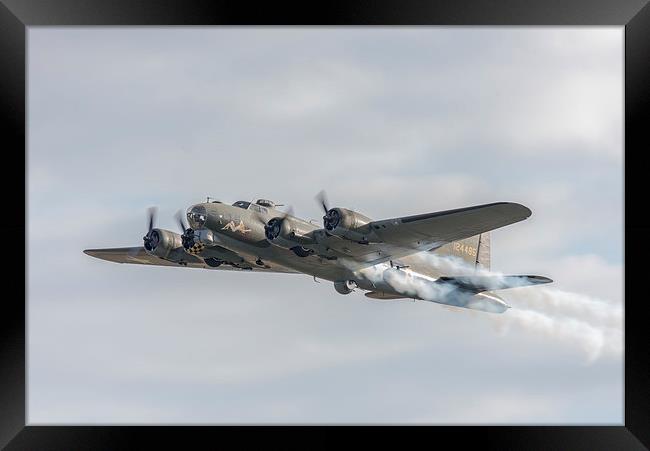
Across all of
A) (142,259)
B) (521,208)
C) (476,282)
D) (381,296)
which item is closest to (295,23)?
(521,208)

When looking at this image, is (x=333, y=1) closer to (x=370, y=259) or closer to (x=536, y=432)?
(x=536, y=432)

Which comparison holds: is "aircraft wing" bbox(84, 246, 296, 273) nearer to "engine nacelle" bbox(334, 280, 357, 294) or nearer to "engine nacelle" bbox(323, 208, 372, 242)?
"engine nacelle" bbox(334, 280, 357, 294)

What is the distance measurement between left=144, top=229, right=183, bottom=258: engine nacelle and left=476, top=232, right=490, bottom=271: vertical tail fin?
14582 millimetres

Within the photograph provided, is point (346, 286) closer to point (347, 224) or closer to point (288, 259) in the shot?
point (288, 259)

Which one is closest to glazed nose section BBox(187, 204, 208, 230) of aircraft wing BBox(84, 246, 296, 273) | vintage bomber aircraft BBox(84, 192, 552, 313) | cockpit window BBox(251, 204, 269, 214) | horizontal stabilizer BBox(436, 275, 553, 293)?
vintage bomber aircraft BBox(84, 192, 552, 313)

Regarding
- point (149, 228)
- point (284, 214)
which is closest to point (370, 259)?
point (284, 214)

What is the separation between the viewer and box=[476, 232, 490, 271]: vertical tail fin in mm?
43812

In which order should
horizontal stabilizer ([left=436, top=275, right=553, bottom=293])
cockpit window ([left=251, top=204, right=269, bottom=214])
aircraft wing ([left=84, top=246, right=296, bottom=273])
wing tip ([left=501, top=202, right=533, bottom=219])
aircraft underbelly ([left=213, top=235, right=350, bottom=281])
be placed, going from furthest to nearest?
1. aircraft wing ([left=84, top=246, right=296, bottom=273])
2. horizontal stabilizer ([left=436, top=275, right=553, bottom=293])
3. cockpit window ([left=251, top=204, right=269, bottom=214])
4. aircraft underbelly ([left=213, top=235, right=350, bottom=281])
5. wing tip ([left=501, top=202, right=533, bottom=219])

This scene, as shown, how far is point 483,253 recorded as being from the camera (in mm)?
44250

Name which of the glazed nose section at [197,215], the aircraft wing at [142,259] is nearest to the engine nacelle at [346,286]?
the aircraft wing at [142,259]

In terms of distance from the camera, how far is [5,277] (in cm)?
2386

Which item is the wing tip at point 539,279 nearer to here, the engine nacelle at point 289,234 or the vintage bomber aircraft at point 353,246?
the vintage bomber aircraft at point 353,246

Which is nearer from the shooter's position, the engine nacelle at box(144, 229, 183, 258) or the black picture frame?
the black picture frame

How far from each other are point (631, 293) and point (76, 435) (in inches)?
598
